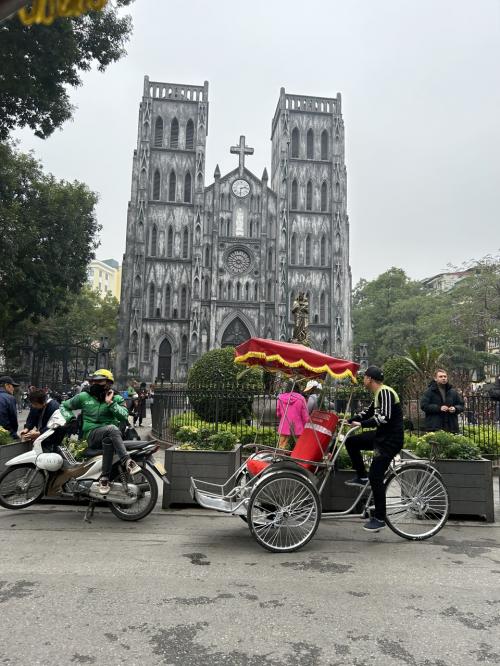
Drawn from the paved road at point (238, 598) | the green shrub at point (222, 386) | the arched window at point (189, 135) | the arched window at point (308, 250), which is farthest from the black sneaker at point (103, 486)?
the arched window at point (189, 135)

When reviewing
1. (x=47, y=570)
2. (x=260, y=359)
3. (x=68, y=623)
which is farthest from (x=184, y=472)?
(x=68, y=623)

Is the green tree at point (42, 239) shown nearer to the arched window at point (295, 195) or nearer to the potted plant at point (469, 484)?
the potted plant at point (469, 484)

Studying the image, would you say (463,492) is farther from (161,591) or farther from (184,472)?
(161,591)

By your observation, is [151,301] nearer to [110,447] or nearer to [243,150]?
[243,150]

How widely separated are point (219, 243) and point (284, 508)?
4019cm

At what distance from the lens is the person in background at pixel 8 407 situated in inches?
291

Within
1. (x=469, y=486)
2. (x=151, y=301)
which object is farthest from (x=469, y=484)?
(x=151, y=301)

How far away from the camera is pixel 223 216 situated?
146 feet

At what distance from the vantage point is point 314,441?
534 centimetres

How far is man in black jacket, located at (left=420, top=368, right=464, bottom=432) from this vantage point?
7.34 m

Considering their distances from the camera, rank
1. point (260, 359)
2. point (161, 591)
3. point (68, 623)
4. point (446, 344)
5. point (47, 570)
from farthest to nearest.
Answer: point (446, 344) < point (260, 359) < point (47, 570) < point (161, 591) < point (68, 623)

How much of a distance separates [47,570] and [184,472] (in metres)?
2.22

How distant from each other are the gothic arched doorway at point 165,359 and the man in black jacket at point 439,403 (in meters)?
35.9

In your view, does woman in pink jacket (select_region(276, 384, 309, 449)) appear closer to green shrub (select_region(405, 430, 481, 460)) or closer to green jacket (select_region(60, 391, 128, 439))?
green shrub (select_region(405, 430, 481, 460))
